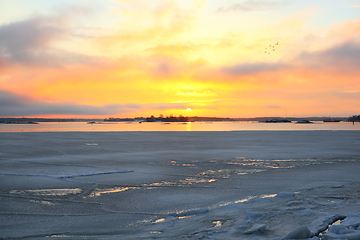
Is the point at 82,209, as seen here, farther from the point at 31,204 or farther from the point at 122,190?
the point at 122,190

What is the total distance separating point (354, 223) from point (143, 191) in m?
4.07

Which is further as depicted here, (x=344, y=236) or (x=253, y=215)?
(x=253, y=215)

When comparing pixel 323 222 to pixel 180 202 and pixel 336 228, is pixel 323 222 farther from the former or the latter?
pixel 180 202

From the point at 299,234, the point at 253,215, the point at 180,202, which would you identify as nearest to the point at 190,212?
the point at 180,202

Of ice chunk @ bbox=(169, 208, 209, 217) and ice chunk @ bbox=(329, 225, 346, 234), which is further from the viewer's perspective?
ice chunk @ bbox=(169, 208, 209, 217)

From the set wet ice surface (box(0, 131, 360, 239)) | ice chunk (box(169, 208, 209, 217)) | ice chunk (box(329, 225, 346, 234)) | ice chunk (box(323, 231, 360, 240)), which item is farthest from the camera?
ice chunk (box(169, 208, 209, 217))

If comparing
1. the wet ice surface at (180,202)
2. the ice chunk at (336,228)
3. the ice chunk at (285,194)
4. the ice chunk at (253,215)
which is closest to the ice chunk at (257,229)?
the wet ice surface at (180,202)

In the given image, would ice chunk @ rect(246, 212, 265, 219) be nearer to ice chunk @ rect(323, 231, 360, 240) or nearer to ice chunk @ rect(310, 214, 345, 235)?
ice chunk @ rect(310, 214, 345, 235)

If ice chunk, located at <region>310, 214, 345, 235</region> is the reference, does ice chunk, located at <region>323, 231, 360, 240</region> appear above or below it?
above

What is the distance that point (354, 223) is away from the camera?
13.2 feet

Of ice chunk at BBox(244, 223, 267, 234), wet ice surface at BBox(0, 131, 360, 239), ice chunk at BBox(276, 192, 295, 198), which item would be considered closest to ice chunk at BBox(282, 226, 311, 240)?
wet ice surface at BBox(0, 131, 360, 239)

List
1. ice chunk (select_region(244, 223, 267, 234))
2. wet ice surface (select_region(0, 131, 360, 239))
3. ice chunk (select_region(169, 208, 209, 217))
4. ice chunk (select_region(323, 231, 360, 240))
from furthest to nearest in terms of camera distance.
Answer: ice chunk (select_region(169, 208, 209, 217)), wet ice surface (select_region(0, 131, 360, 239)), ice chunk (select_region(244, 223, 267, 234)), ice chunk (select_region(323, 231, 360, 240))

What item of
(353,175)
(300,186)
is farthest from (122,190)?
(353,175)

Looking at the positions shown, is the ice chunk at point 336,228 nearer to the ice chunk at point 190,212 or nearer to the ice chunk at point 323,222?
the ice chunk at point 323,222
